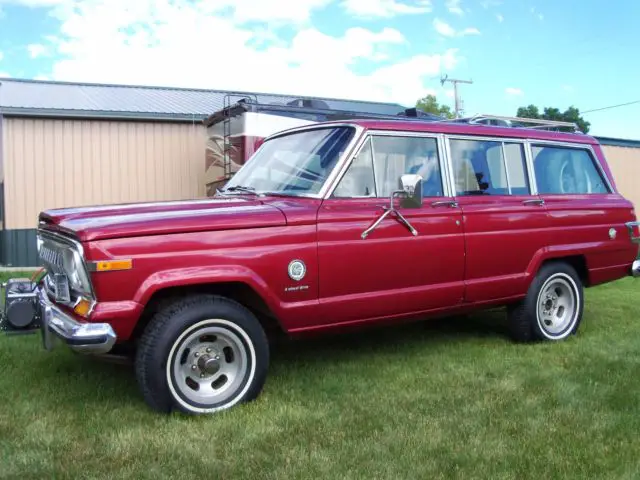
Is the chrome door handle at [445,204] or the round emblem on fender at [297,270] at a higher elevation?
the chrome door handle at [445,204]

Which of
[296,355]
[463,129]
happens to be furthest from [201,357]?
[463,129]

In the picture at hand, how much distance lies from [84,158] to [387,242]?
979cm

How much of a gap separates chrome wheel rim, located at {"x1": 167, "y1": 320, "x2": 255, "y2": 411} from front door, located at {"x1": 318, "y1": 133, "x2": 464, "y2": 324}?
2.20 ft

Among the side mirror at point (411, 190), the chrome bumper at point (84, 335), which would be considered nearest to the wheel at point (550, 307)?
the side mirror at point (411, 190)

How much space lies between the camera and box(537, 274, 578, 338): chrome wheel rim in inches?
224

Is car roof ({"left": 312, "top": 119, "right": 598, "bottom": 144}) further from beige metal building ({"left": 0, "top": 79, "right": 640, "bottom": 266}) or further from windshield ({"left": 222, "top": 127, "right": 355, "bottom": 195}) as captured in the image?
beige metal building ({"left": 0, "top": 79, "right": 640, "bottom": 266})

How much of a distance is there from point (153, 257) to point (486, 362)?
9.30ft

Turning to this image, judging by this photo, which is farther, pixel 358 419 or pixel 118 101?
pixel 118 101

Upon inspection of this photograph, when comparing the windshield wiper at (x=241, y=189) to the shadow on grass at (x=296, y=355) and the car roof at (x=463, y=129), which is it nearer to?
the car roof at (x=463, y=129)

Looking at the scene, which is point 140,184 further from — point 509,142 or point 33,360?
point 509,142

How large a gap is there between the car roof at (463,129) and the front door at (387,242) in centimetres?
8

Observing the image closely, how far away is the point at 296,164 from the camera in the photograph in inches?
187

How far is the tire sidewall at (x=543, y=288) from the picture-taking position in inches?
217

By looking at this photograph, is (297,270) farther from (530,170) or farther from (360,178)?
(530,170)
